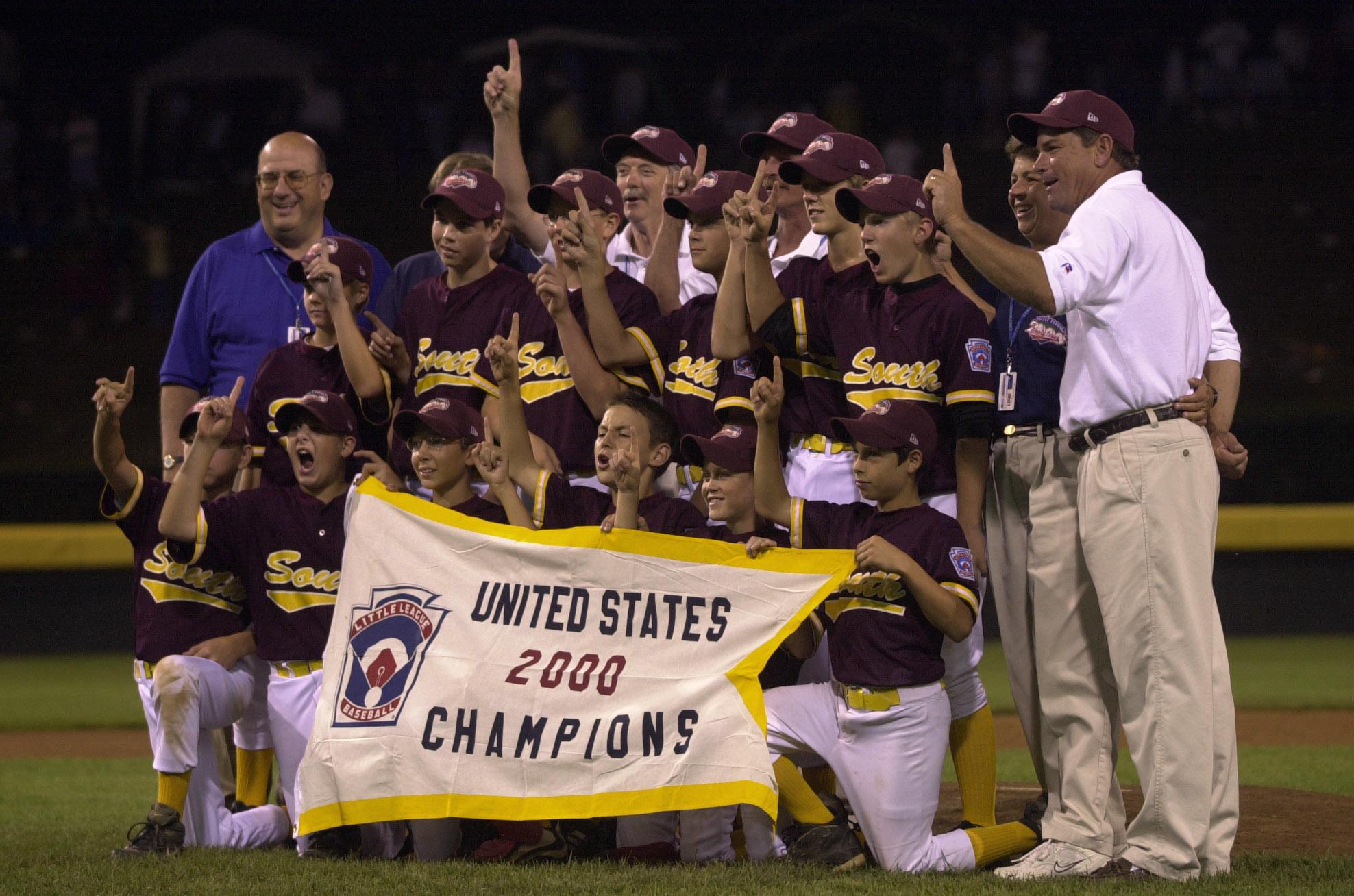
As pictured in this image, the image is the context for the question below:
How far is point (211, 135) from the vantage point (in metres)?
19.4

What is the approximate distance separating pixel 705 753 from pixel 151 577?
76.9 inches

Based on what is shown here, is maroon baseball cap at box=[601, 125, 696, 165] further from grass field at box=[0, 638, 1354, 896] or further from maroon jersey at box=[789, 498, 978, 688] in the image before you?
grass field at box=[0, 638, 1354, 896]

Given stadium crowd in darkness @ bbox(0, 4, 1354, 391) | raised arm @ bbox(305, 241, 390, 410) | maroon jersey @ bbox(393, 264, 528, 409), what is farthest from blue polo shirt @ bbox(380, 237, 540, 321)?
stadium crowd in darkness @ bbox(0, 4, 1354, 391)

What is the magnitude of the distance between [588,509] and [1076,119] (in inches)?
72.2

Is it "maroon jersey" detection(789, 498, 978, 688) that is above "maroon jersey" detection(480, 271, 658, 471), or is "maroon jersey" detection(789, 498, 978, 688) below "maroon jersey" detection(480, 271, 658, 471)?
below

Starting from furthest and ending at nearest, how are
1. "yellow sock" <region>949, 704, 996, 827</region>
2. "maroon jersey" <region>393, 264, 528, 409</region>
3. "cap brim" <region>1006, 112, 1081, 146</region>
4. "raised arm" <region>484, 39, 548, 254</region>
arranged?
"raised arm" <region>484, 39, 548, 254</region>
"maroon jersey" <region>393, 264, 528, 409</region>
"yellow sock" <region>949, 704, 996, 827</region>
"cap brim" <region>1006, 112, 1081, 146</region>

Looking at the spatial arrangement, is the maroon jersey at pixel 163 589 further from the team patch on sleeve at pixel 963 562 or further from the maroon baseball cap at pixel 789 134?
the team patch on sleeve at pixel 963 562

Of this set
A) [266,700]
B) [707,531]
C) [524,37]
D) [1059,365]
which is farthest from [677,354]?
[524,37]

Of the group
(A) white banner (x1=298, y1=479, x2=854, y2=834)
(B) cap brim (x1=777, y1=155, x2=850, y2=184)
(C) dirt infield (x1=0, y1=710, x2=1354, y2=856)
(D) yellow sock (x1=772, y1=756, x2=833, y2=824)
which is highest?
(B) cap brim (x1=777, y1=155, x2=850, y2=184)

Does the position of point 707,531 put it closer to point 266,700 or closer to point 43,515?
point 266,700

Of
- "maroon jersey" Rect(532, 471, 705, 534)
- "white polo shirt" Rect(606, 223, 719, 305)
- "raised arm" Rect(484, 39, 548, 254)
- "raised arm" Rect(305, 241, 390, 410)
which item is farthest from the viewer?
"raised arm" Rect(484, 39, 548, 254)

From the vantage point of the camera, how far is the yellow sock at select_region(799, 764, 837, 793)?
15.5 feet

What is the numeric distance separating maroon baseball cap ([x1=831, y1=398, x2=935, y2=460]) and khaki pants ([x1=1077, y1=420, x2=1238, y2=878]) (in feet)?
1.60

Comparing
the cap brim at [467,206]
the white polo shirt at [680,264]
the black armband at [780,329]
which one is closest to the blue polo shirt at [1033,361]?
the black armband at [780,329]
